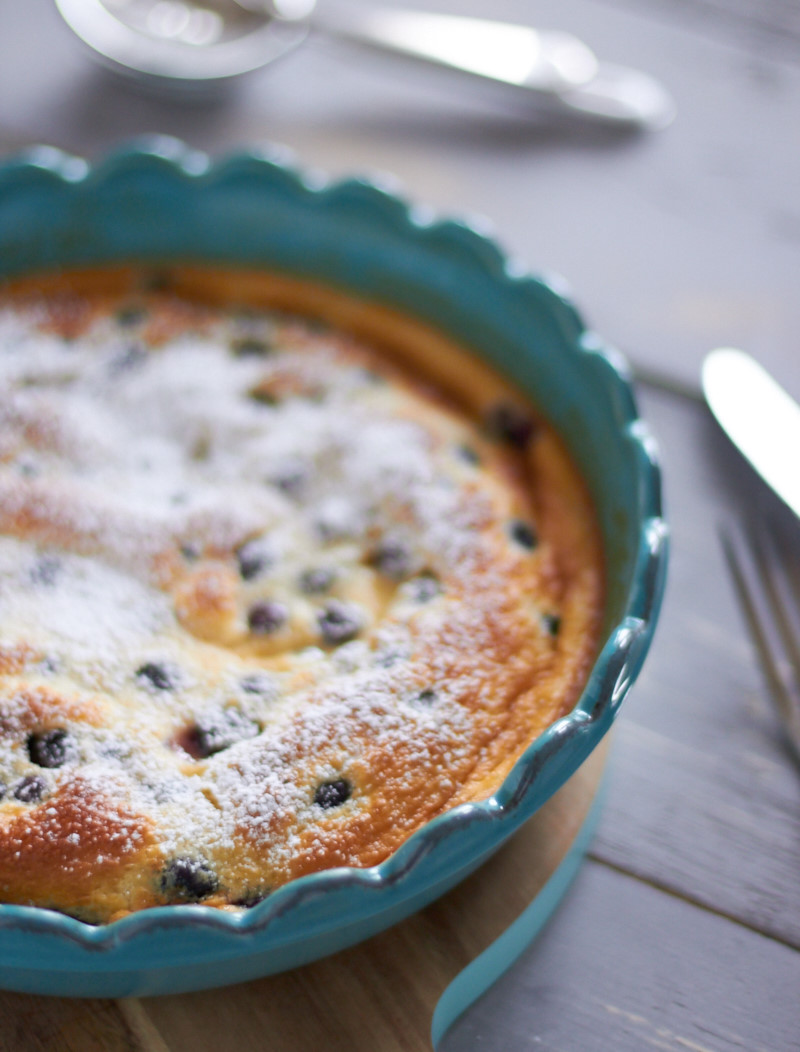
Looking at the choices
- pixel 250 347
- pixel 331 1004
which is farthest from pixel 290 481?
pixel 331 1004

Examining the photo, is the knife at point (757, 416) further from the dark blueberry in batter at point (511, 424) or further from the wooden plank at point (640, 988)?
the wooden plank at point (640, 988)

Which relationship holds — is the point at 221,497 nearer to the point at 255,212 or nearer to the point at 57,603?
the point at 57,603

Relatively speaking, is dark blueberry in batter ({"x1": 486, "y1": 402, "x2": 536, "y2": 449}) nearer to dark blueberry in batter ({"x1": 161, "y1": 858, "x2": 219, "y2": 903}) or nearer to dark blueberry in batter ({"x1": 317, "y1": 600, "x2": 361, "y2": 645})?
dark blueberry in batter ({"x1": 317, "y1": 600, "x2": 361, "y2": 645})

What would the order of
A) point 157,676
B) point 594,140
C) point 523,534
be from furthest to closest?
point 594,140 < point 523,534 < point 157,676

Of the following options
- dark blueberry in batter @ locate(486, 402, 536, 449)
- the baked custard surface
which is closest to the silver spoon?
the baked custard surface

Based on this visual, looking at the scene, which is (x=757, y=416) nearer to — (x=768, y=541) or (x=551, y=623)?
(x=768, y=541)

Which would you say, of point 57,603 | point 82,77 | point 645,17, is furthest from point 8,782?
point 645,17
